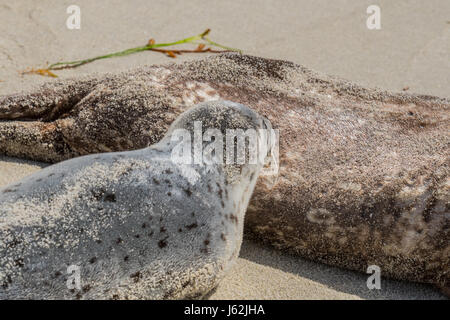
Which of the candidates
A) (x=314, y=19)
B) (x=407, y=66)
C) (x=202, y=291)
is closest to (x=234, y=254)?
(x=202, y=291)

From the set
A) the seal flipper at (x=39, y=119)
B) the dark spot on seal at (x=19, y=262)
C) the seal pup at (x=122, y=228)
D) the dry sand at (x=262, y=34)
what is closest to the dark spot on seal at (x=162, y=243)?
the seal pup at (x=122, y=228)

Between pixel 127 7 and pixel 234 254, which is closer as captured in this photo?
pixel 234 254

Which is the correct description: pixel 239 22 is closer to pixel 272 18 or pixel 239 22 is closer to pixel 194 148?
pixel 272 18

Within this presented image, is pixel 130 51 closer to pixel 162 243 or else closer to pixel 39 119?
pixel 39 119

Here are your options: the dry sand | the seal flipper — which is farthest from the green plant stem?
the seal flipper

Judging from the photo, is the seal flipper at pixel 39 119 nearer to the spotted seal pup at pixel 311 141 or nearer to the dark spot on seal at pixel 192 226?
the spotted seal pup at pixel 311 141
